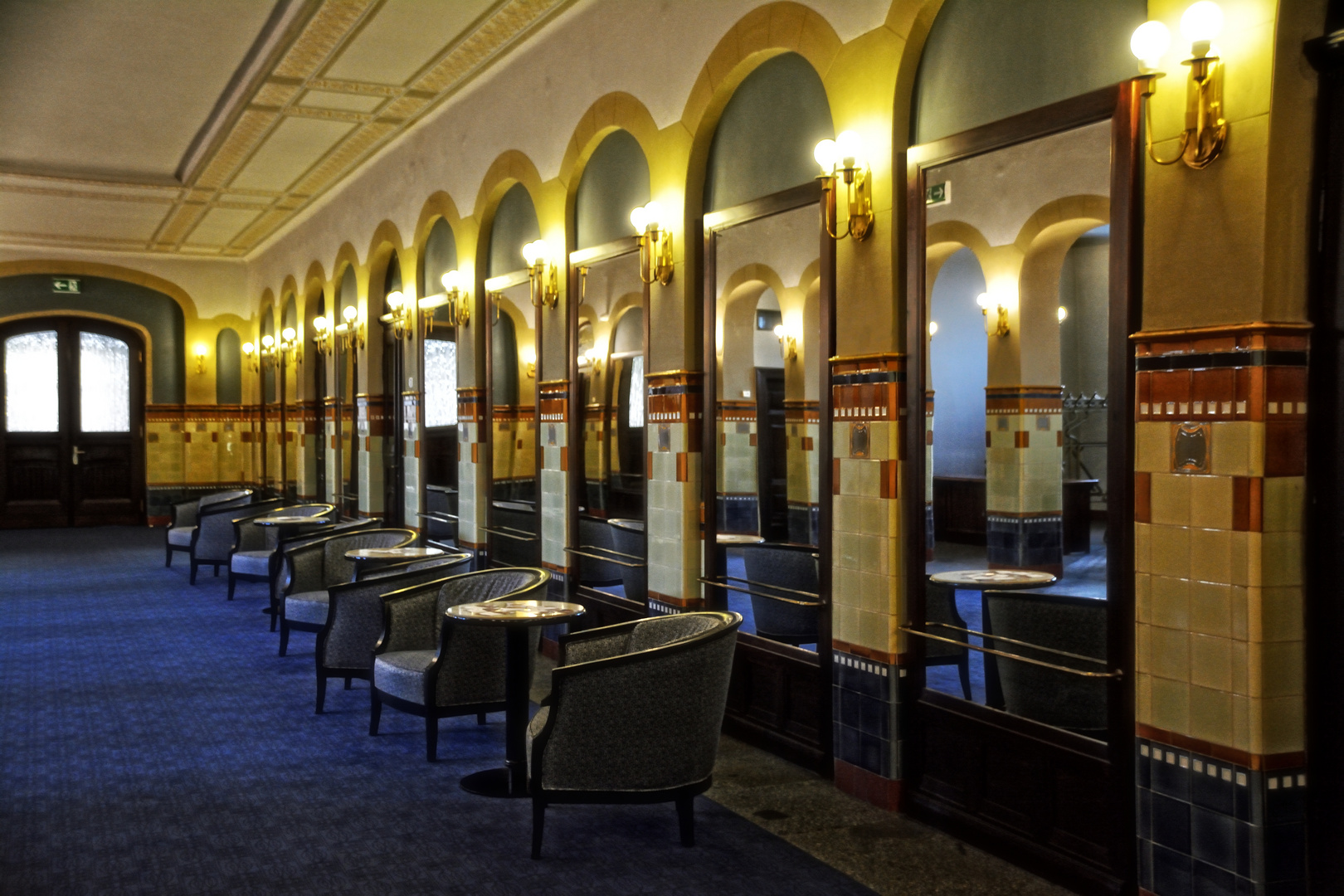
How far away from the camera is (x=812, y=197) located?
A: 4.74 m

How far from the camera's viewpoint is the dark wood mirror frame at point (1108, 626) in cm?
329

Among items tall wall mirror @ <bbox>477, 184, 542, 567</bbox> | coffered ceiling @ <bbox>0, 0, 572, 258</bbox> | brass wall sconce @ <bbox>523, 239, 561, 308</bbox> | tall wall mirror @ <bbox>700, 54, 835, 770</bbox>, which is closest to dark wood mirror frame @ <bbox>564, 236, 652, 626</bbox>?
brass wall sconce @ <bbox>523, 239, 561, 308</bbox>

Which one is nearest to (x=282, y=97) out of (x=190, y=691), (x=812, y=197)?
(x=190, y=691)

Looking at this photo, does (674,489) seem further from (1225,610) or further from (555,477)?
(1225,610)

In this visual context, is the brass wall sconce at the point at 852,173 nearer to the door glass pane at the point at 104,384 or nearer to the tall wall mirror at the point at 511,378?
the tall wall mirror at the point at 511,378

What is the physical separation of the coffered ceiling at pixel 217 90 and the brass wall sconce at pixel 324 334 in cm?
136

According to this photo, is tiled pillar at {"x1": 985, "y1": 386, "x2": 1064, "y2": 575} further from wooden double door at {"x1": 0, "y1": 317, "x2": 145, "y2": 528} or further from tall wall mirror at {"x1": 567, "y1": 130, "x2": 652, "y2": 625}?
wooden double door at {"x1": 0, "y1": 317, "x2": 145, "y2": 528}

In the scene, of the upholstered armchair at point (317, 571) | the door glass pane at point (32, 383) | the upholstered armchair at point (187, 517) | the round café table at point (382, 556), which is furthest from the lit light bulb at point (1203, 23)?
the door glass pane at point (32, 383)

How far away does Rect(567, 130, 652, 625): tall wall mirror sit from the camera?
6.33 meters

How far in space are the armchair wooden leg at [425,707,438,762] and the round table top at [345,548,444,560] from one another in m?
1.75

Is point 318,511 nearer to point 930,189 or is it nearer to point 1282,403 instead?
point 930,189

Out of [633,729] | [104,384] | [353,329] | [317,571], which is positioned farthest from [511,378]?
[104,384]

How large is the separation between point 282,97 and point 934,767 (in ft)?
22.5

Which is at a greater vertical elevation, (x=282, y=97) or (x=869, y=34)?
(x=282, y=97)
